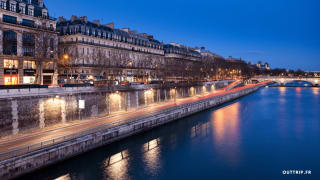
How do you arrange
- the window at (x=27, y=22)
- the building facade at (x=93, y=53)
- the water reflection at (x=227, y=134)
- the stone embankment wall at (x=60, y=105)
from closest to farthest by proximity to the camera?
the stone embankment wall at (x=60, y=105) → the water reflection at (x=227, y=134) → the window at (x=27, y=22) → the building facade at (x=93, y=53)

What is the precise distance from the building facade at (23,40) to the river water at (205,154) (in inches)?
687

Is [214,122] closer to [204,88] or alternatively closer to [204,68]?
[204,88]

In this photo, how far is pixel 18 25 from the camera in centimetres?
3528

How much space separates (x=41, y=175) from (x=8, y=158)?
2638 mm

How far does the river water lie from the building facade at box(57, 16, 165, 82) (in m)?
18.1

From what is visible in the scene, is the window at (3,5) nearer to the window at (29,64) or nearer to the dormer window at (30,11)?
the dormer window at (30,11)

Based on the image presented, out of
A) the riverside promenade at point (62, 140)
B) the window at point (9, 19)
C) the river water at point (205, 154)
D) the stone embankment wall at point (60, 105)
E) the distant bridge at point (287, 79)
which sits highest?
the window at point (9, 19)

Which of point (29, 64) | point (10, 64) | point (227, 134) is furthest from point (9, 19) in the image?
point (227, 134)

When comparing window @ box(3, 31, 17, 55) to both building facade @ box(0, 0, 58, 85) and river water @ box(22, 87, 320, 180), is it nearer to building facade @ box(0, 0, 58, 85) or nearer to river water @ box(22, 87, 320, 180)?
building facade @ box(0, 0, 58, 85)

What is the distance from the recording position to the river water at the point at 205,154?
62.6 feet

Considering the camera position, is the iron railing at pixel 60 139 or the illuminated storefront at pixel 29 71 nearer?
the iron railing at pixel 60 139

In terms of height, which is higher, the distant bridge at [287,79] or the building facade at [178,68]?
the building facade at [178,68]

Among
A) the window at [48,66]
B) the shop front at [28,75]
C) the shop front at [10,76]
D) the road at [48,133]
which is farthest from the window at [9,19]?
the road at [48,133]

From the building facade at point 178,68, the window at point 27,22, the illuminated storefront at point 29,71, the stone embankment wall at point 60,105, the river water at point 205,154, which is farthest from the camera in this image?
the building facade at point 178,68
